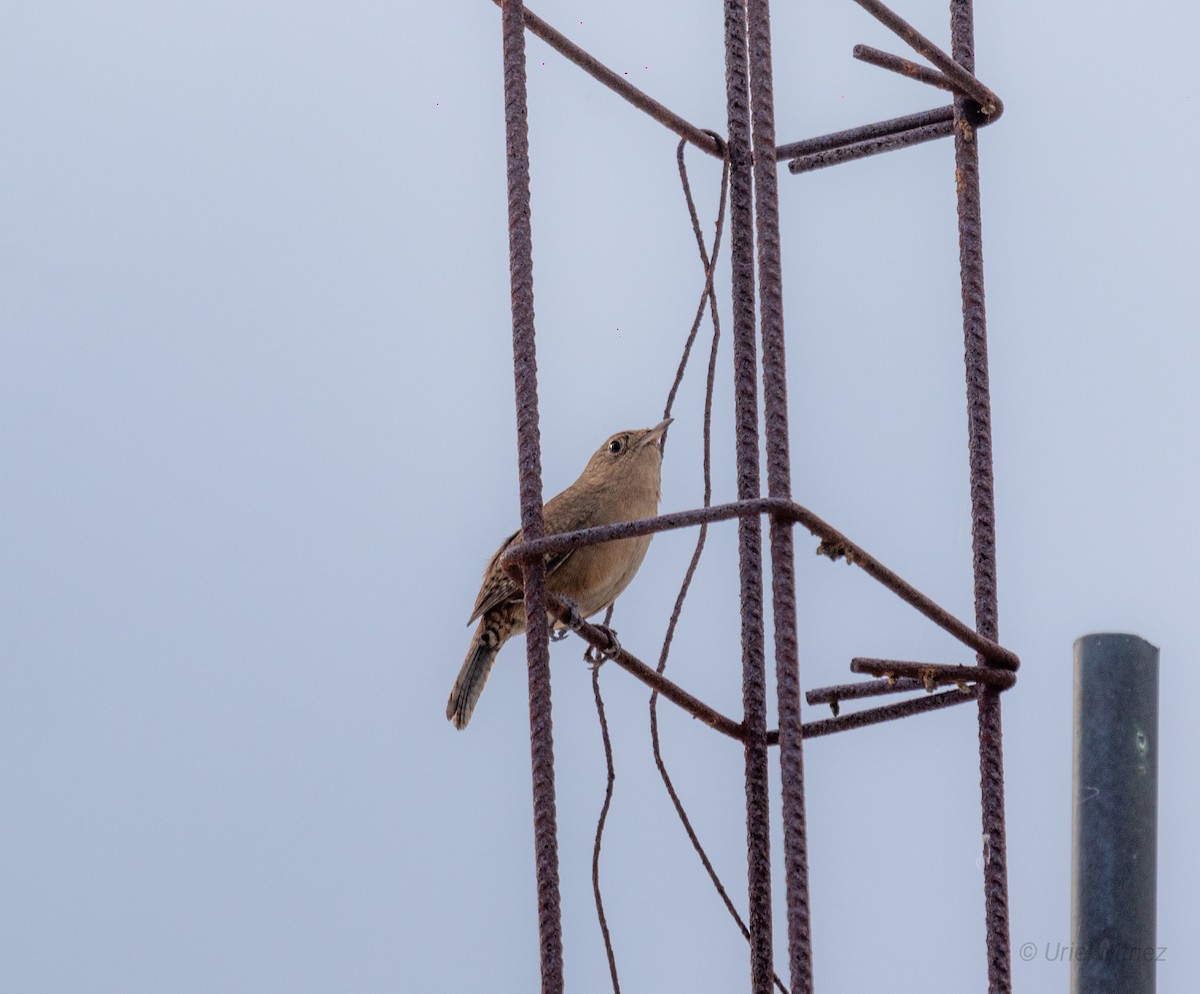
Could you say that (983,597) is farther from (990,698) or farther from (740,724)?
(740,724)

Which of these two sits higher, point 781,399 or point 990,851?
point 781,399

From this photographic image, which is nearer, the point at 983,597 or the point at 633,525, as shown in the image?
the point at 633,525

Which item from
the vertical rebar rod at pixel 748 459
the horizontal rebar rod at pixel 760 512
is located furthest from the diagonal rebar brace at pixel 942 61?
the horizontal rebar rod at pixel 760 512

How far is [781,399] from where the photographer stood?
11.4 feet

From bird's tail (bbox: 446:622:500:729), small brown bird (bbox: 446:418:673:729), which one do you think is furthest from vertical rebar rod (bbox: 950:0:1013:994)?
bird's tail (bbox: 446:622:500:729)

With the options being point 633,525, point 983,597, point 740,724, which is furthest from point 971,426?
point 633,525

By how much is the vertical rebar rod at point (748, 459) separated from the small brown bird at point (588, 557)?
133cm

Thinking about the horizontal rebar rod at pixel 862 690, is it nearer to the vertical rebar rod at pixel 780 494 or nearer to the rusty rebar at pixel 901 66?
the vertical rebar rod at pixel 780 494

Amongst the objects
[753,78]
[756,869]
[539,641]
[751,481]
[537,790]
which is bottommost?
[756,869]

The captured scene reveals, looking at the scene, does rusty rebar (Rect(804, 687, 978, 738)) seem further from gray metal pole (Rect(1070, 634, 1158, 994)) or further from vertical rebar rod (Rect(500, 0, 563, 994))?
vertical rebar rod (Rect(500, 0, 563, 994))

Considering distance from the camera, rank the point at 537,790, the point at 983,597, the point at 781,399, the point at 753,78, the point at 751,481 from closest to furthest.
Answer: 1. the point at 537,790
2. the point at 781,399
3. the point at 753,78
4. the point at 983,597
5. the point at 751,481

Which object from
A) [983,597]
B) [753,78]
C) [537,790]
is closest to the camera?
[537,790]

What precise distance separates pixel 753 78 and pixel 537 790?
1.41 m

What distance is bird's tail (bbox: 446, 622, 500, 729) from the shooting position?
6.50 m
